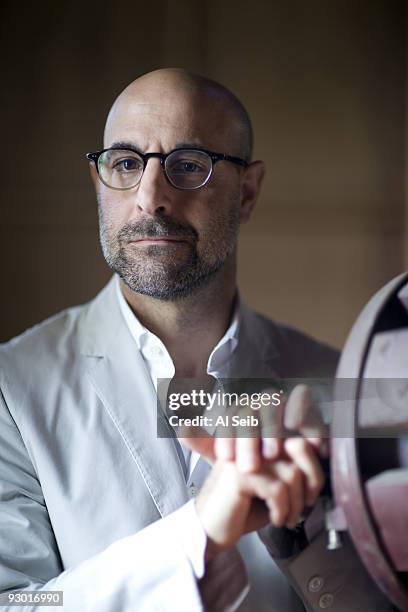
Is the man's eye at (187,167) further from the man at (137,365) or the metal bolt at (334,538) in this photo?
the metal bolt at (334,538)

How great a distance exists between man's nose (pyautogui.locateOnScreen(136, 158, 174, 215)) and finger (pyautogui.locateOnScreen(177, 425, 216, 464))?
297mm

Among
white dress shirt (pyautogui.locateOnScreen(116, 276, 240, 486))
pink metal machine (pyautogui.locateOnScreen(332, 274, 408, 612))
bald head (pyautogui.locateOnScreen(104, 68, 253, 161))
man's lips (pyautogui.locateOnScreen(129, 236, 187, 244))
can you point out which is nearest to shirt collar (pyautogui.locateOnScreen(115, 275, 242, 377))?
white dress shirt (pyautogui.locateOnScreen(116, 276, 240, 486))

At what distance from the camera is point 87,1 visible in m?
0.87

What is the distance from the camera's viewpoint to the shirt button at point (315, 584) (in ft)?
2.24

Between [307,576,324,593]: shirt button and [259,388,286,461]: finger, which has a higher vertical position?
[259,388,286,461]: finger

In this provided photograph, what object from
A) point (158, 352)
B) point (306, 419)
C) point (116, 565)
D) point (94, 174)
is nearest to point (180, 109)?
point (94, 174)

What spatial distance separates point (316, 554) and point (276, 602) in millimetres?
122

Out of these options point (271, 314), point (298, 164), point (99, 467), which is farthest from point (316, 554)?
point (298, 164)

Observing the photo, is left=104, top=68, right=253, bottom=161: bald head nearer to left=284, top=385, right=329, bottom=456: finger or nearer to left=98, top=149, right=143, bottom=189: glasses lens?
left=98, top=149, right=143, bottom=189: glasses lens

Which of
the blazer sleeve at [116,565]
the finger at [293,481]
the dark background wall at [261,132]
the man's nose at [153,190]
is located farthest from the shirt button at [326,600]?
the man's nose at [153,190]

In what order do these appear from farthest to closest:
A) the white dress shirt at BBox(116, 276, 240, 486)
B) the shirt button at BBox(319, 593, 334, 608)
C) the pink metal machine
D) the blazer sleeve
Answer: the white dress shirt at BBox(116, 276, 240, 486) → the shirt button at BBox(319, 593, 334, 608) → the blazer sleeve → the pink metal machine

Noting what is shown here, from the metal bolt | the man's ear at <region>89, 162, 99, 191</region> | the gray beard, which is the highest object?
the man's ear at <region>89, 162, 99, 191</region>

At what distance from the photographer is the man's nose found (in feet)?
2.45

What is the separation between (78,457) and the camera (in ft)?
2.49
